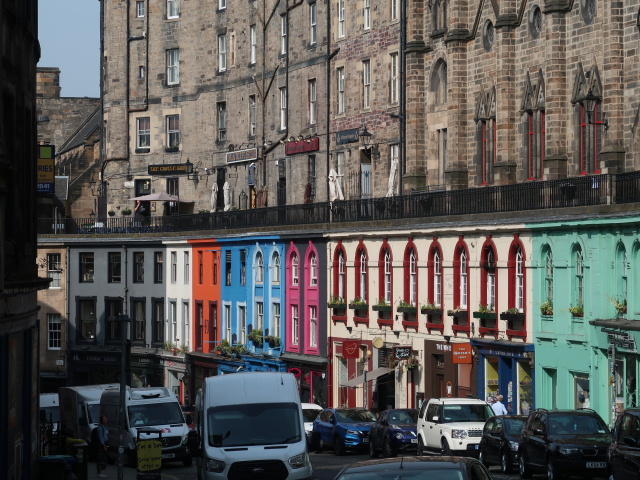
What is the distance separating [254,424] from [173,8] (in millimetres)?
59659

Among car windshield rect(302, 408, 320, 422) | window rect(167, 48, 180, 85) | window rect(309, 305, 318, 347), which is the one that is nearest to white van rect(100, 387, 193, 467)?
car windshield rect(302, 408, 320, 422)

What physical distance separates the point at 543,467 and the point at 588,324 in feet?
41.2

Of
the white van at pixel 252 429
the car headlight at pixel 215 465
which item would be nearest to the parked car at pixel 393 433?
the white van at pixel 252 429

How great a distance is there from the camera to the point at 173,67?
287ft

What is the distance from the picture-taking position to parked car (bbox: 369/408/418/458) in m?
42.9

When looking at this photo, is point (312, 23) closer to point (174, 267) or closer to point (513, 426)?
point (174, 267)

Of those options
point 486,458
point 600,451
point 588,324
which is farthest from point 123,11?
point 600,451

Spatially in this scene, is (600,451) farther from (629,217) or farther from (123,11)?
(123,11)

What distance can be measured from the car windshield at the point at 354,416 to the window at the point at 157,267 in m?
35.5

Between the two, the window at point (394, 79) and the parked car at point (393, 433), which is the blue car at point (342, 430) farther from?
the window at point (394, 79)

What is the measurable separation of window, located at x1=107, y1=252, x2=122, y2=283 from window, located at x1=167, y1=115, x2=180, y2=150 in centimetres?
674

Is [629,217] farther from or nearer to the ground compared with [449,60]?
nearer to the ground

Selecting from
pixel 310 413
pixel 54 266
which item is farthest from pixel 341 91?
pixel 54 266

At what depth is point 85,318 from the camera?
8575 centimetres
